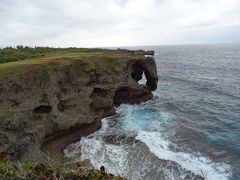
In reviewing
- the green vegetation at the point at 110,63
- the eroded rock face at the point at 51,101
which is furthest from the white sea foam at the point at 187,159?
the green vegetation at the point at 110,63

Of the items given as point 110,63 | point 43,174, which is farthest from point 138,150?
point 43,174

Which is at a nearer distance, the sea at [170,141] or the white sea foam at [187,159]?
the white sea foam at [187,159]

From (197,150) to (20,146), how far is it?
1703 centimetres

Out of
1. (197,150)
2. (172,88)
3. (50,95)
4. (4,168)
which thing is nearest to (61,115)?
(50,95)

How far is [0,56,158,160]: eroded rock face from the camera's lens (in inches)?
899

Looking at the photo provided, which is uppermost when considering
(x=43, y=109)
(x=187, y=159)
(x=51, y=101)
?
(x=51, y=101)

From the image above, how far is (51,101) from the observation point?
95.0 ft

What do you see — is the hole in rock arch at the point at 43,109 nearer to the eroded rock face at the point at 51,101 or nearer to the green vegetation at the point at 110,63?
the eroded rock face at the point at 51,101

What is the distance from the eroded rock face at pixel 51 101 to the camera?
22844 millimetres

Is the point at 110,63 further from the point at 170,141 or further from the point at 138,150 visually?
the point at 138,150

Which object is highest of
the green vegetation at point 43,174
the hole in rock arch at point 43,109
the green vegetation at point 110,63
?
the green vegetation at point 43,174

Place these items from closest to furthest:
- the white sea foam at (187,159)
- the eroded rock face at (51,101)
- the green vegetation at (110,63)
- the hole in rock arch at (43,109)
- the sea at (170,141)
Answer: the white sea foam at (187,159), the eroded rock face at (51,101), the sea at (170,141), the hole in rock arch at (43,109), the green vegetation at (110,63)

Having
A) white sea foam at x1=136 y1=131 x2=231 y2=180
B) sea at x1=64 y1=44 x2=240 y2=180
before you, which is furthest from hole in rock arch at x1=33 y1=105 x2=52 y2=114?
white sea foam at x1=136 y1=131 x2=231 y2=180

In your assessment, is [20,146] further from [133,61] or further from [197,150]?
[133,61]
